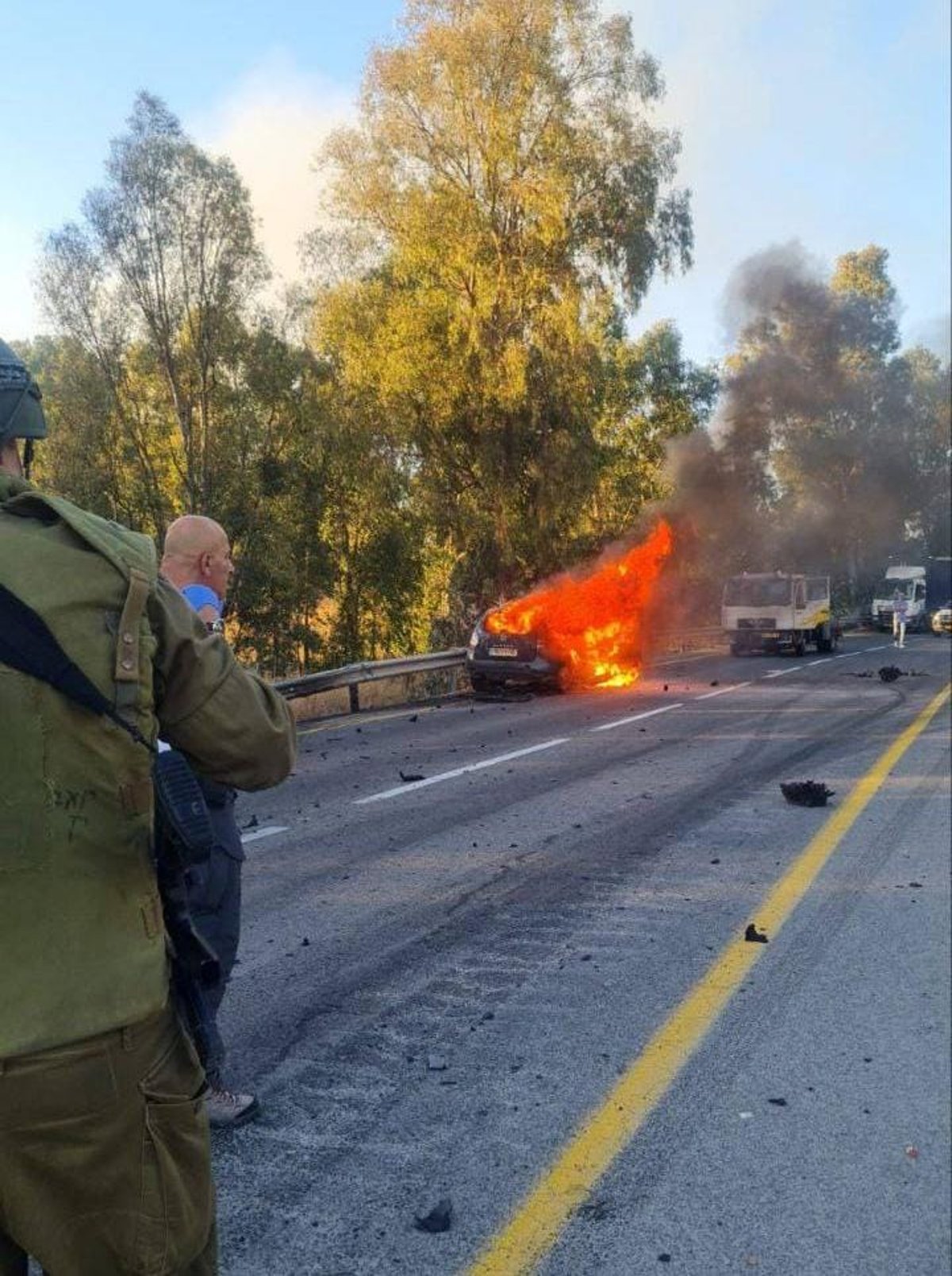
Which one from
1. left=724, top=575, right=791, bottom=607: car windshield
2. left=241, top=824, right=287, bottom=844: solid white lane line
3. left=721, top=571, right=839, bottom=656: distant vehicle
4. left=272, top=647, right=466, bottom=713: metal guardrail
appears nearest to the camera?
left=241, top=824, right=287, bottom=844: solid white lane line

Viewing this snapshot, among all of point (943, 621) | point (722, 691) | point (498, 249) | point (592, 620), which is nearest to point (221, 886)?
point (722, 691)

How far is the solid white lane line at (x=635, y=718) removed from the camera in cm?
1288

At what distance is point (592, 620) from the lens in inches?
754

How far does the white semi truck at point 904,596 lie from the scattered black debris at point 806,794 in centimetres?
3577

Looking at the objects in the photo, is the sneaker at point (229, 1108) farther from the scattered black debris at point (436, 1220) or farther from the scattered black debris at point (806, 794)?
the scattered black debris at point (806, 794)

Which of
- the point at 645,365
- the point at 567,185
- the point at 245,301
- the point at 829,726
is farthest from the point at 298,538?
the point at 829,726

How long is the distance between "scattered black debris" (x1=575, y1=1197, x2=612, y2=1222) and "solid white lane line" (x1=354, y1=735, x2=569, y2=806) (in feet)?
18.5

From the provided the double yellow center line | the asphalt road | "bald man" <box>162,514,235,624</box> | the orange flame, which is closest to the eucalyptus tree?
the orange flame

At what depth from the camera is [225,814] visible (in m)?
3.18

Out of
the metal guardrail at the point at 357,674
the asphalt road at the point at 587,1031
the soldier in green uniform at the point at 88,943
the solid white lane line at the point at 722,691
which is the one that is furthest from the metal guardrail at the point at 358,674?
the soldier in green uniform at the point at 88,943

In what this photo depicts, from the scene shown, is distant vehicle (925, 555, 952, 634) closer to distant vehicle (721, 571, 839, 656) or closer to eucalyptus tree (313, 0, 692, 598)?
distant vehicle (721, 571, 839, 656)

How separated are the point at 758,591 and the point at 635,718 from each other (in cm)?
1532

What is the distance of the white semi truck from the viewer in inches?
1633

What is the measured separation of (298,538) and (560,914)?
22.4 metres
